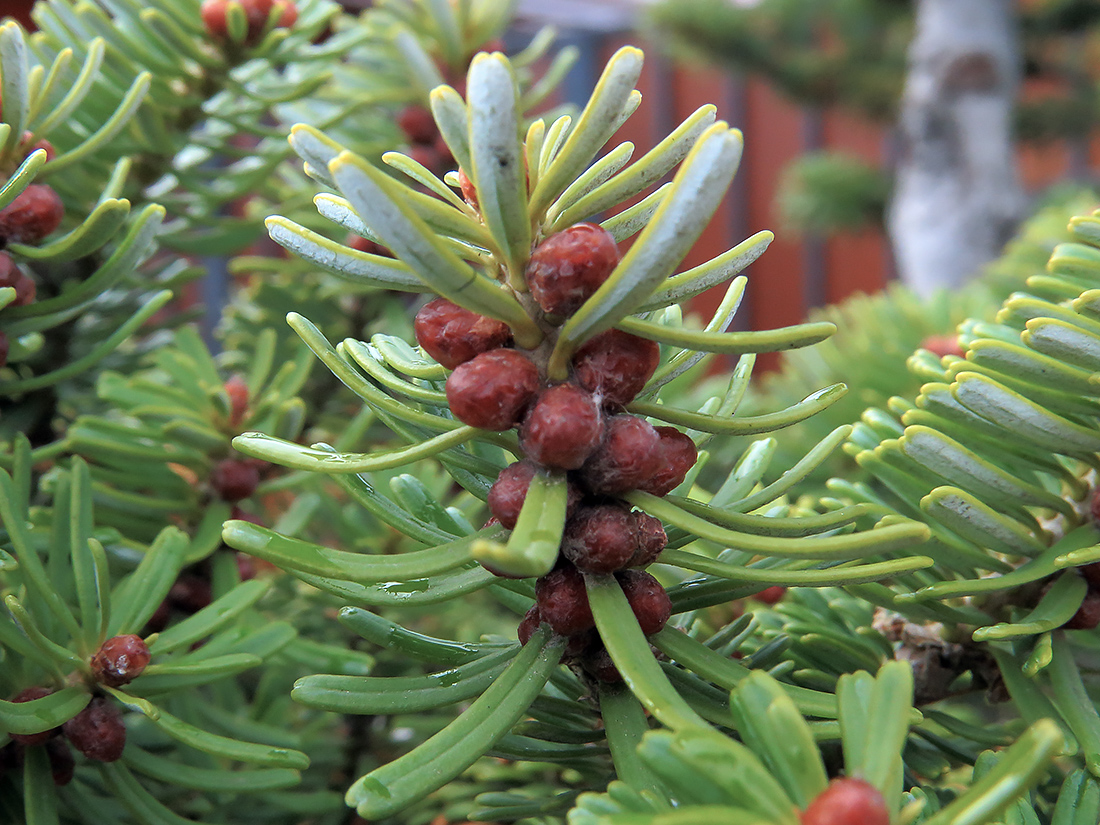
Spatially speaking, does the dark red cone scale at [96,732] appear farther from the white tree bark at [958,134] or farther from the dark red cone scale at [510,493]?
the white tree bark at [958,134]

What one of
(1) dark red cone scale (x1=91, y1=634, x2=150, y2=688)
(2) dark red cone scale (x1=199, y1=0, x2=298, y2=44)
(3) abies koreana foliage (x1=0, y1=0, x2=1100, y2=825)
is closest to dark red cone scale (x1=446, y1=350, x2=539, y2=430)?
(3) abies koreana foliage (x1=0, y1=0, x2=1100, y2=825)

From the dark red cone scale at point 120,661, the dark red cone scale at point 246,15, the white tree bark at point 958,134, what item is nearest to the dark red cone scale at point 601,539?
the dark red cone scale at point 120,661

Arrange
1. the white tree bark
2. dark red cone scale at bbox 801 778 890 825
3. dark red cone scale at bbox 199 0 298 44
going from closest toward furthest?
dark red cone scale at bbox 801 778 890 825 → dark red cone scale at bbox 199 0 298 44 → the white tree bark

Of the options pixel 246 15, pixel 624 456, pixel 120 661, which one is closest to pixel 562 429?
pixel 624 456

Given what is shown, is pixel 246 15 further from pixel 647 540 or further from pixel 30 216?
pixel 647 540

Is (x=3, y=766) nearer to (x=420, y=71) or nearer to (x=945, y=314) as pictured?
(x=420, y=71)

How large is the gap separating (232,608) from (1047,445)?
227 mm

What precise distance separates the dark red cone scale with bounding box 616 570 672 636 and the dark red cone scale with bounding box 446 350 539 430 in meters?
0.05

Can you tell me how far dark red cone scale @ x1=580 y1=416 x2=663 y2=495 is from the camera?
0.20 m

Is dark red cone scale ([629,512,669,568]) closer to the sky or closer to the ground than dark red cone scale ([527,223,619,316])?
closer to the ground

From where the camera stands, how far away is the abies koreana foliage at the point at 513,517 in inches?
6.7

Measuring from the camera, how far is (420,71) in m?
0.41

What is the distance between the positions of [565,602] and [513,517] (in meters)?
0.02

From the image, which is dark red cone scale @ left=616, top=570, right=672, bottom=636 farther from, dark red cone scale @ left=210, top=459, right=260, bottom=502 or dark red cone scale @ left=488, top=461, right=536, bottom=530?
dark red cone scale @ left=210, top=459, right=260, bottom=502
